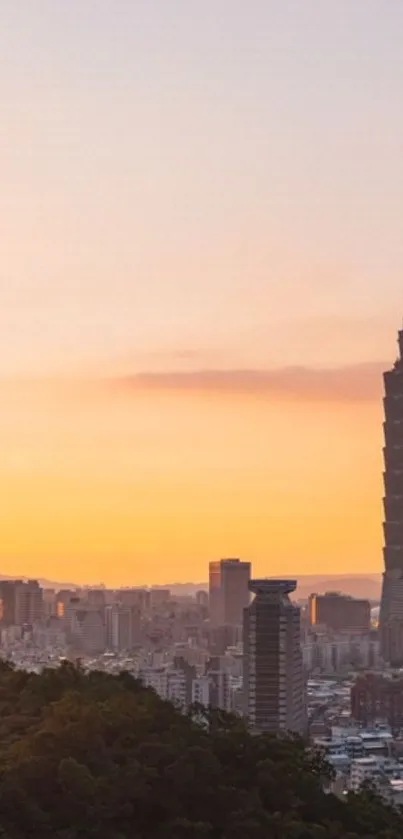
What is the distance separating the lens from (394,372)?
430 feet

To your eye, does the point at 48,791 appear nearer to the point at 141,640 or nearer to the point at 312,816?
the point at 312,816

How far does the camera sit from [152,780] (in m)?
13.4

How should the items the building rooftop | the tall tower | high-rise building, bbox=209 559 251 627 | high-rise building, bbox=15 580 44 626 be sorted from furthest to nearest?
high-rise building, bbox=209 559 251 627
high-rise building, bbox=15 580 44 626
the tall tower
the building rooftop

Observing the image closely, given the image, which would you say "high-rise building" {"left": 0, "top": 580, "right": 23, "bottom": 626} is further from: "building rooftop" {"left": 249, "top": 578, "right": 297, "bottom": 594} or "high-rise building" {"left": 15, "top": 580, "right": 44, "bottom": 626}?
"building rooftop" {"left": 249, "top": 578, "right": 297, "bottom": 594}

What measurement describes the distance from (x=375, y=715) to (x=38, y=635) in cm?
4498

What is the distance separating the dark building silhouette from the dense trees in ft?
215

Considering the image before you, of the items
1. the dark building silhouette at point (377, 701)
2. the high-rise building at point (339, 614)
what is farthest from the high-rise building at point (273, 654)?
the high-rise building at point (339, 614)

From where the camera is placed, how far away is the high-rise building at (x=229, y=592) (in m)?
145

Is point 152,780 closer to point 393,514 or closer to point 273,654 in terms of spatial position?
point 273,654

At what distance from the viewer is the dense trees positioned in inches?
501

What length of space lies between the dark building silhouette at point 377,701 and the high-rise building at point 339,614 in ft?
214

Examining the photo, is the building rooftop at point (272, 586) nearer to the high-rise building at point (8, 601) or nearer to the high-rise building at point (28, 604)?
the high-rise building at point (8, 601)

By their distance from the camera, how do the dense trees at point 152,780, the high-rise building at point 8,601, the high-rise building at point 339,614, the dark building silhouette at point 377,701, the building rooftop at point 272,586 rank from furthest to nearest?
the high-rise building at point 339,614 → the high-rise building at point 8,601 → the dark building silhouette at point 377,701 → the building rooftop at point 272,586 → the dense trees at point 152,780

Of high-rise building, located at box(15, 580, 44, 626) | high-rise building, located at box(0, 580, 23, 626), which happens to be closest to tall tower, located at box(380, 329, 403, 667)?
high-rise building, located at box(15, 580, 44, 626)
